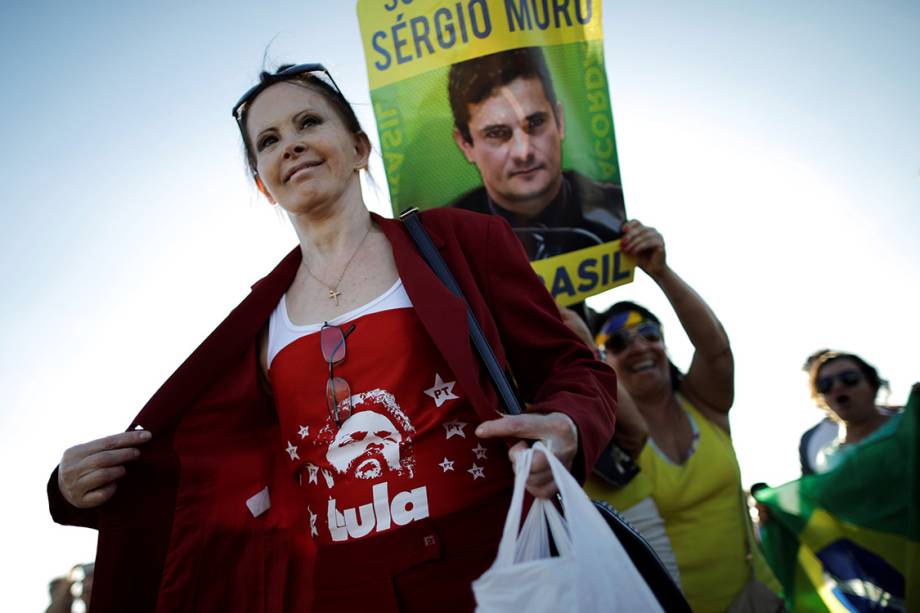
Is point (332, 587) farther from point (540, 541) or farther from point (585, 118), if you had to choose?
point (585, 118)

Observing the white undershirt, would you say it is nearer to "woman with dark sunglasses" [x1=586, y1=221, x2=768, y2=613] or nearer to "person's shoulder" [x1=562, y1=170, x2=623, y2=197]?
"person's shoulder" [x1=562, y1=170, x2=623, y2=197]

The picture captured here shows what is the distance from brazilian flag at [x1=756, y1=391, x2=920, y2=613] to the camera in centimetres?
283

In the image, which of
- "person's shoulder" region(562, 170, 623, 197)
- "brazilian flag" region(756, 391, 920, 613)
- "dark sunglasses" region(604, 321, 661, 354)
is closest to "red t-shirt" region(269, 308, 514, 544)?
"person's shoulder" region(562, 170, 623, 197)

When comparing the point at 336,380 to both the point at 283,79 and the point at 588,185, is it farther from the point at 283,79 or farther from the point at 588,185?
the point at 588,185

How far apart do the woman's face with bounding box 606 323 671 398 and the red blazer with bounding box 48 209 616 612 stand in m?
1.84

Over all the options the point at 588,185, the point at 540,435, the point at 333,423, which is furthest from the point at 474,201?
the point at 540,435

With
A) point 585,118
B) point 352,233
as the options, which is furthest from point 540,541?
point 585,118

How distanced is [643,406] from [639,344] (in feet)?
1.05

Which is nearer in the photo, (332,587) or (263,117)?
(332,587)

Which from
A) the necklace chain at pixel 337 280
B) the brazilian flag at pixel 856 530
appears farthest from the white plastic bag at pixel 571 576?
the brazilian flag at pixel 856 530

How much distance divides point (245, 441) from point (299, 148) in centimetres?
82

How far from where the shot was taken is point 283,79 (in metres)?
2.25

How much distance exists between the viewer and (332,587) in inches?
69.5

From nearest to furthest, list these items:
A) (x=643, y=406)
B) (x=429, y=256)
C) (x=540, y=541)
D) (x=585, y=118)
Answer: (x=540, y=541) → (x=429, y=256) → (x=585, y=118) → (x=643, y=406)
